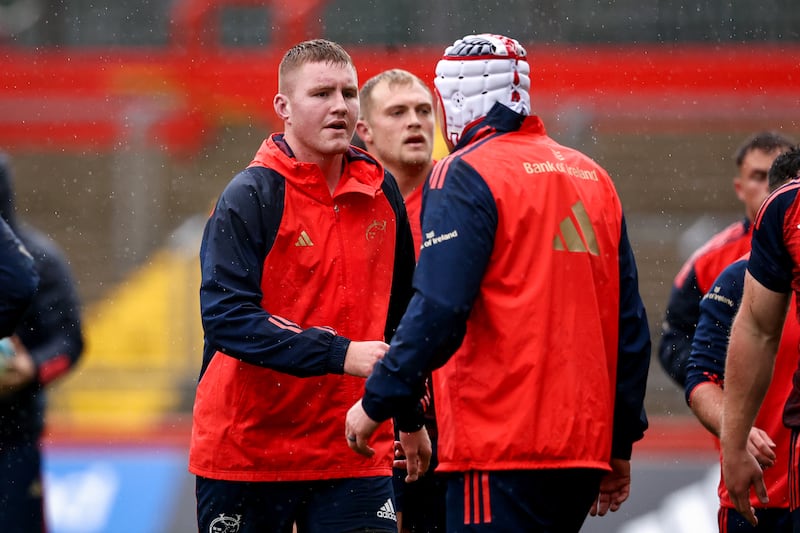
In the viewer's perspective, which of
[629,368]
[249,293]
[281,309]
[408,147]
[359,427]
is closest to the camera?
[359,427]

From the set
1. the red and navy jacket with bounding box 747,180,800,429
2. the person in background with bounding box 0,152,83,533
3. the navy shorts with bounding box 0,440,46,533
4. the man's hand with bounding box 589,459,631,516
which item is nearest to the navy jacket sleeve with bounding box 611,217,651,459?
the man's hand with bounding box 589,459,631,516

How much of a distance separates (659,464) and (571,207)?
538cm

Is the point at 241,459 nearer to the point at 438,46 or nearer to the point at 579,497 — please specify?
the point at 579,497

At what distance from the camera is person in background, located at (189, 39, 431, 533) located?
4.86 m

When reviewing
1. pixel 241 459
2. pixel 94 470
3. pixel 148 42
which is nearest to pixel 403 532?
pixel 241 459

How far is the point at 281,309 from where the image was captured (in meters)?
4.97

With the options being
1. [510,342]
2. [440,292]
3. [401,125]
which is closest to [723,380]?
[510,342]

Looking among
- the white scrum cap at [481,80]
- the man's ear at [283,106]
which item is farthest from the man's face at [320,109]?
the white scrum cap at [481,80]

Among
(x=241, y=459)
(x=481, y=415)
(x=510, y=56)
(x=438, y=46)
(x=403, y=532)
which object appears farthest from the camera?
(x=438, y=46)

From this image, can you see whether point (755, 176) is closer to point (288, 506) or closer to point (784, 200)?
point (784, 200)

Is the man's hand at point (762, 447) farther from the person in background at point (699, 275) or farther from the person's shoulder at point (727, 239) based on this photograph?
the person's shoulder at point (727, 239)

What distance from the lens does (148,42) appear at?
20453mm

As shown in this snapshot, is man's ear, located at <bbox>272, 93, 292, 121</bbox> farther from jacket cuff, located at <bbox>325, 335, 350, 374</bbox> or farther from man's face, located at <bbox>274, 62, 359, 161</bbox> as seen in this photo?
jacket cuff, located at <bbox>325, 335, 350, 374</bbox>

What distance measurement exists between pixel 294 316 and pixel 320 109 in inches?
31.2
